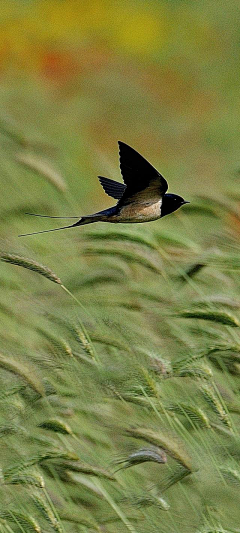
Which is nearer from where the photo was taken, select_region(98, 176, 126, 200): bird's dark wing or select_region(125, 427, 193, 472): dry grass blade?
select_region(125, 427, 193, 472): dry grass blade

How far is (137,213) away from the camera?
1.93 m

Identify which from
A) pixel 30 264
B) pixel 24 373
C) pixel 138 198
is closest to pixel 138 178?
pixel 138 198

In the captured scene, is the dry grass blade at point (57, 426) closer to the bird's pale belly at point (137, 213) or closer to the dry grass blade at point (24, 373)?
the dry grass blade at point (24, 373)

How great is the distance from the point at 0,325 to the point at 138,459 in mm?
370

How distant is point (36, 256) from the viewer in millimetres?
1578

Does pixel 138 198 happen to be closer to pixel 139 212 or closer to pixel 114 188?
pixel 139 212

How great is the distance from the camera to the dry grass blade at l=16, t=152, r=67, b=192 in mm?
1796

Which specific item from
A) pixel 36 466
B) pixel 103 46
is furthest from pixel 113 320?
pixel 103 46

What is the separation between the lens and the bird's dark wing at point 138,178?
1.69 meters

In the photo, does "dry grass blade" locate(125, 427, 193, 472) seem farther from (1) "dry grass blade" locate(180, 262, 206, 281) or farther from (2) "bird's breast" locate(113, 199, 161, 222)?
(2) "bird's breast" locate(113, 199, 161, 222)

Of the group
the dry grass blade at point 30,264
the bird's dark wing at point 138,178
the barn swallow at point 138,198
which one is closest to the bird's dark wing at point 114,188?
the barn swallow at point 138,198

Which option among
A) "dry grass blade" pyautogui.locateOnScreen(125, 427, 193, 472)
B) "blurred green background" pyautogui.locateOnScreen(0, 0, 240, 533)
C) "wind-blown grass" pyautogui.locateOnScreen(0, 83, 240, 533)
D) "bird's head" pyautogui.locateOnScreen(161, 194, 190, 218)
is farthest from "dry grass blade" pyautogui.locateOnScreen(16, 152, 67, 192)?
"dry grass blade" pyautogui.locateOnScreen(125, 427, 193, 472)

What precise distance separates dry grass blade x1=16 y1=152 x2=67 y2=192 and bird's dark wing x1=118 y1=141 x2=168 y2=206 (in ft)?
0.43

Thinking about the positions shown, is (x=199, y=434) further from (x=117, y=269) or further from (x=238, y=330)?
(x=117, y=269)
